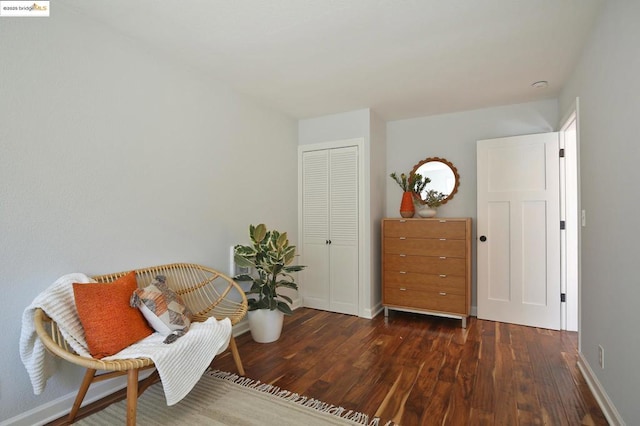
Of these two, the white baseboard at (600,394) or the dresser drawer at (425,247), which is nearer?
the white baseboard at (600,394)

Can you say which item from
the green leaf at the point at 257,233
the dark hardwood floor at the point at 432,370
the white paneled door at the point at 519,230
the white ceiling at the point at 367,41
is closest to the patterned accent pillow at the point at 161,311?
the dark hardwood floor at the point at 432,370

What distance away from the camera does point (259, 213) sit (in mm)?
3439

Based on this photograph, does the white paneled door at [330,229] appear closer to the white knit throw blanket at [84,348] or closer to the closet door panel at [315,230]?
the closet door panel at [315,230]

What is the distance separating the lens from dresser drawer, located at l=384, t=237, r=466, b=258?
11.0ft

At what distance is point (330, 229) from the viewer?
392 cm

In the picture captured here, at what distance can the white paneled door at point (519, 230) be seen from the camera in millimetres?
3268

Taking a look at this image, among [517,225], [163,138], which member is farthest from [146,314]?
[517,225]

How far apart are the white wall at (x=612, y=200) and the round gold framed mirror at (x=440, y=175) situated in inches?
59.2

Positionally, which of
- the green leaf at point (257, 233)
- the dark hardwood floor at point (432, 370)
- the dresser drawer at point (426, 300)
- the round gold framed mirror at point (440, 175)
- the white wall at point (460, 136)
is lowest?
the dark hardwood floor at point (432, 370)

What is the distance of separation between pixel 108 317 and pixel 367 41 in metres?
2.39

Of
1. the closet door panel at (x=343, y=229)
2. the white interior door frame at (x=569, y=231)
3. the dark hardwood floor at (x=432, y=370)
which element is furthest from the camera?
the closet door panel at (x=343, y=229)

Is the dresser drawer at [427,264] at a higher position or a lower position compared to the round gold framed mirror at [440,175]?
lower

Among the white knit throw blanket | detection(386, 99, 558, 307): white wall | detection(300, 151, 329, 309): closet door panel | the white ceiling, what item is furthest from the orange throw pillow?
detection(386, 99, 558, 307): white wall

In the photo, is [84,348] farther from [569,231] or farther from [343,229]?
[569,231]
